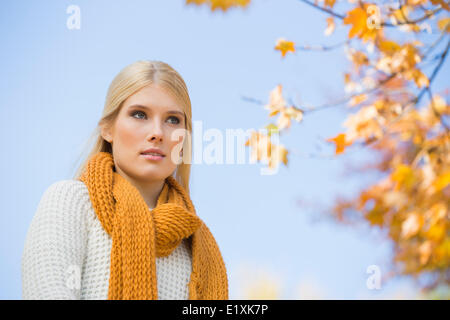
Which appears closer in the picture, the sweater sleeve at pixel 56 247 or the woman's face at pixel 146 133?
the sweater sleeve at pixel 56 247

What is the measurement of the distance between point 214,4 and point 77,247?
1.56m

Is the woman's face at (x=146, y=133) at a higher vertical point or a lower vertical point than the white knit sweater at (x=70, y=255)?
higher

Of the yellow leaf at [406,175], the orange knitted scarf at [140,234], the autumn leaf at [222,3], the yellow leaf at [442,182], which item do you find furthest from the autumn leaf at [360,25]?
the orange knitted scarf at [140,234]

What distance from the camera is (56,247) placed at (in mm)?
1298

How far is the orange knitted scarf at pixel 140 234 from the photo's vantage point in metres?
1.33

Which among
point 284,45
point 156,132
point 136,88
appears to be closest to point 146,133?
point 156,132

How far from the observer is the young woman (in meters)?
1.31

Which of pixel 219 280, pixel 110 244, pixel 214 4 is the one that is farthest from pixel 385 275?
pixel 110 244

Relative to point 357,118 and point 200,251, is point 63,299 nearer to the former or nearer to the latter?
point 200,251

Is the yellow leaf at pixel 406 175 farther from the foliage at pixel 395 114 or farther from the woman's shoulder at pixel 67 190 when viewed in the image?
the woman's shoulder at pixel 67 190

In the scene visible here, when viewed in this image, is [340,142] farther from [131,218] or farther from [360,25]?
[131,218]

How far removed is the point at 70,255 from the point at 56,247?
0.13 feet

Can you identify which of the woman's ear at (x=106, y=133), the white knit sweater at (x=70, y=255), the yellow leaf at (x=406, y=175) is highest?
the yellow leaf at (x=406, y=175)
